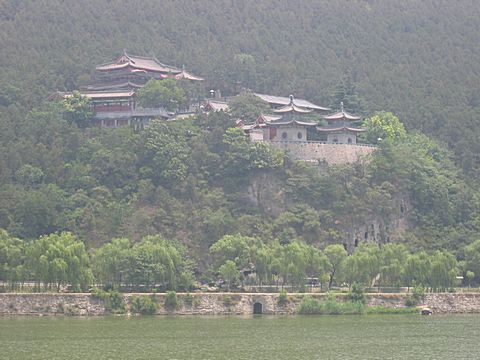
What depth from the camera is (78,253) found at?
69938 mm

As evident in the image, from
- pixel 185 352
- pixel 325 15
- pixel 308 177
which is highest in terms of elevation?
pixel 325 15

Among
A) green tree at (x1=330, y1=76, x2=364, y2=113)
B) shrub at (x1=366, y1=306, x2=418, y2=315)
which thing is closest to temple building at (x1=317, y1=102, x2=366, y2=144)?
green tree at (x1=330, y1=76, x2=364, y2=113)

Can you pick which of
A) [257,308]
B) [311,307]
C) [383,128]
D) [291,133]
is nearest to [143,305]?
[257,308]

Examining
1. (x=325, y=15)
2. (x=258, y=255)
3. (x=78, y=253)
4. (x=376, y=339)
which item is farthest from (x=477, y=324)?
(x=325, y=15)

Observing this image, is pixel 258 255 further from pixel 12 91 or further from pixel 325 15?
pixel 325 15

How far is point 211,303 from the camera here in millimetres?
70125

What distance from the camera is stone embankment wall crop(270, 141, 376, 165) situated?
92438mm

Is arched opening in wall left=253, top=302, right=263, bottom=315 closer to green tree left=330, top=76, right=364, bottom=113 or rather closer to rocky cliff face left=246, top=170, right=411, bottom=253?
rocky cliff face left=246, top=170, right=411, bottom=253

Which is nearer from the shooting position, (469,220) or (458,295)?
(458,295)

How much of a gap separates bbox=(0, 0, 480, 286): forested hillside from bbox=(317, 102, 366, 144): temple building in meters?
3.63

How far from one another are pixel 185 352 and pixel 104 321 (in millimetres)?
14241

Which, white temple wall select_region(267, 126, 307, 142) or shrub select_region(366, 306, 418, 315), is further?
white temple wall select_region(267, 126, 307, 142)

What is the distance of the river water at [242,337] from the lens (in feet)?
163

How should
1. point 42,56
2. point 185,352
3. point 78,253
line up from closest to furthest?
point 185,352 < point 78,253 < point 42,56
